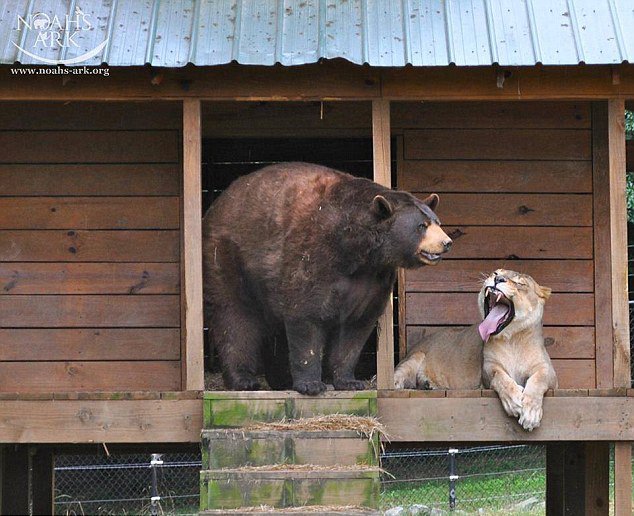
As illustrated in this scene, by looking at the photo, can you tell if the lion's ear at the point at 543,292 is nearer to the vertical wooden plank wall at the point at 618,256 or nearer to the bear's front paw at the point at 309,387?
the vertical wooden plank wall at the point at 618,256

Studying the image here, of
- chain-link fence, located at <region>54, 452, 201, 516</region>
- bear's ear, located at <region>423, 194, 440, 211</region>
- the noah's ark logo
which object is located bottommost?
chain-link fence, located at <region>54, 452, 201, 516</region>

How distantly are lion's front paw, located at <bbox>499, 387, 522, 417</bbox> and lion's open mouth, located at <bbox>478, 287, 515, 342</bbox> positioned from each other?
47 centimetres

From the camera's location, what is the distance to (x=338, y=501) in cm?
734

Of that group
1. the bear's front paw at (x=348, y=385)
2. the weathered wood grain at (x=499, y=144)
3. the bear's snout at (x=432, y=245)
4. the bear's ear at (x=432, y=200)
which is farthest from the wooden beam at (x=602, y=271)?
the bear's front paw at (x=348, y=385)

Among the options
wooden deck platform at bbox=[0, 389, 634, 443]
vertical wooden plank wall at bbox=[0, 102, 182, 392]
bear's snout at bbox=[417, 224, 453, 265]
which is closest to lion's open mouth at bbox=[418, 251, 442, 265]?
bear's snout at bbox=[417, 224, 453, 265]

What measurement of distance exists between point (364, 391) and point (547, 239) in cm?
239

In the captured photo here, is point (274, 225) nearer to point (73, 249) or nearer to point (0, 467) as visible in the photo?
point (73, 249)

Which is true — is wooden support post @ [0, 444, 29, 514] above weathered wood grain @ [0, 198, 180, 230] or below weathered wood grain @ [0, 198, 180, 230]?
below

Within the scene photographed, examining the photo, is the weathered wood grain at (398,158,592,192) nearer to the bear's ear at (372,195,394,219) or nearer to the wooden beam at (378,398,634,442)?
the bear's ear at (372,195,394,219)

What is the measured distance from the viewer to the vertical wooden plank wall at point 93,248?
9.33m

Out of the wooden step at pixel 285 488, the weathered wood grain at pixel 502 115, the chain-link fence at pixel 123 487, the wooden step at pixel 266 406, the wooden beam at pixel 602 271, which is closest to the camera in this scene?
the wooden step at pixel 285 488

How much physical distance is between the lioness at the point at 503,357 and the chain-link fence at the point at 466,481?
4.85 m

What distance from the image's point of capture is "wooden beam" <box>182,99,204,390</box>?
7938 millimetres

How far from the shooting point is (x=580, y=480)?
1041 centimetres
